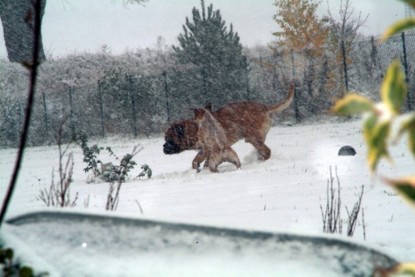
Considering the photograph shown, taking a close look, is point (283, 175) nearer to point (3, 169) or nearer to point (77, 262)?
point (77, 262)

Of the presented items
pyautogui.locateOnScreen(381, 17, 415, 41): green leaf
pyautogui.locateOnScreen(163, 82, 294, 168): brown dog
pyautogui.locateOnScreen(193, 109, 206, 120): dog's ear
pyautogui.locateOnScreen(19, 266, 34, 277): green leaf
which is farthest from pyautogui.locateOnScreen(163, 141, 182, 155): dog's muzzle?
pyautogui.locateOnScreen(381, 17, 415, 41): green leaf

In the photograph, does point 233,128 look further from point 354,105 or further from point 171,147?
point 354,105

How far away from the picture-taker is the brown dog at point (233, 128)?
350 inches

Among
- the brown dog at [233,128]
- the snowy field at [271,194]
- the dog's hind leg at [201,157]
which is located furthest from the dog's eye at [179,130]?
the snowy field at [271,194]

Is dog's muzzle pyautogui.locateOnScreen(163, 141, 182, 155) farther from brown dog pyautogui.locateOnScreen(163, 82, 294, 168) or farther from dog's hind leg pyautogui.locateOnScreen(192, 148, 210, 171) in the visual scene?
dog's hind leg pyautogui.locateOnScreen(192, 148, 210, 171)

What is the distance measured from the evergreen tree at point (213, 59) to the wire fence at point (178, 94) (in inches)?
8.5

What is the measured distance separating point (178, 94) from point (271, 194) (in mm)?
14935

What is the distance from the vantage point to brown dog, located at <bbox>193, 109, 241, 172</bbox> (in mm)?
8398

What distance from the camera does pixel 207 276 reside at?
52.4 inches

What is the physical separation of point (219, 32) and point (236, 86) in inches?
77.6

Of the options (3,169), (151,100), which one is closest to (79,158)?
(3,169)

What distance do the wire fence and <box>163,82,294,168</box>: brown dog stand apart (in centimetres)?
1040

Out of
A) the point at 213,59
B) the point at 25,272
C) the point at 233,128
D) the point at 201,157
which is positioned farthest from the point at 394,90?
the point at 213,59

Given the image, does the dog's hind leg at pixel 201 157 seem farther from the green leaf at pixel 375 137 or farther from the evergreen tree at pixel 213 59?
the evergreen tree at pixel 213 59
